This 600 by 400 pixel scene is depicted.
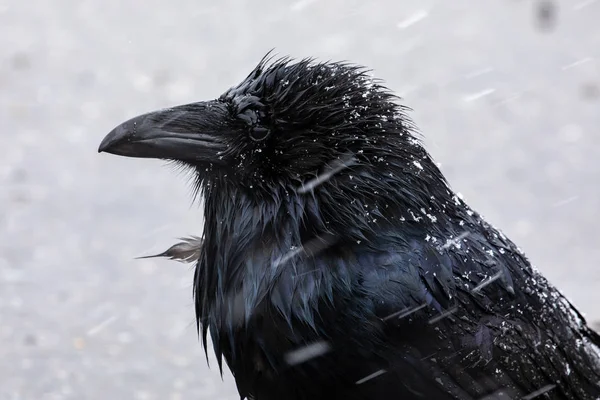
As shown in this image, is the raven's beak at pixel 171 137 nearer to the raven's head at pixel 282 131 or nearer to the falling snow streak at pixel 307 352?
the raven's head at pixel 282 131

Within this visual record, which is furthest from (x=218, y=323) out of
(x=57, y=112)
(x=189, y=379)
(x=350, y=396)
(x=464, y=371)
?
(x=57, y=112)

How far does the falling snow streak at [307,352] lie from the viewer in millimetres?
3059

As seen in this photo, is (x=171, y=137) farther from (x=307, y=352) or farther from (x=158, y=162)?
(x=158, y=162)

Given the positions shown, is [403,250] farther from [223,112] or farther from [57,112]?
[57,112]

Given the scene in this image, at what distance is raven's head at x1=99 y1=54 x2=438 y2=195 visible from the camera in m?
3.18

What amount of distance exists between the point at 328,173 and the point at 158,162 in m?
4.52

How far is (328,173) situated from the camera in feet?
10.4

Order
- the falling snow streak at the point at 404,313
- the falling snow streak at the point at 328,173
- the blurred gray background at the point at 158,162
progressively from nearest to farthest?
1. the falling snow streak at the point at 404,313
2. the falling snow streak at the point at 328,173
3. the blurred gray background at the point at 158,162

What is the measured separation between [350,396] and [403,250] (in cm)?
48

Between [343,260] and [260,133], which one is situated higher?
[260,133]

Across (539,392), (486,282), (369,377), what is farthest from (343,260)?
(539,392)

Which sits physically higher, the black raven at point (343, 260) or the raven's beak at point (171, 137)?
the raven's beak at point (171, 137)

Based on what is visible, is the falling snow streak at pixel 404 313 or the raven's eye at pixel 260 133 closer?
the falling snow streak at pixel 404 313

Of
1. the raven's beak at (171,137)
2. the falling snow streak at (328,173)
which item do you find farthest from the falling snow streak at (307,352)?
the raven's beak at (171,137)
